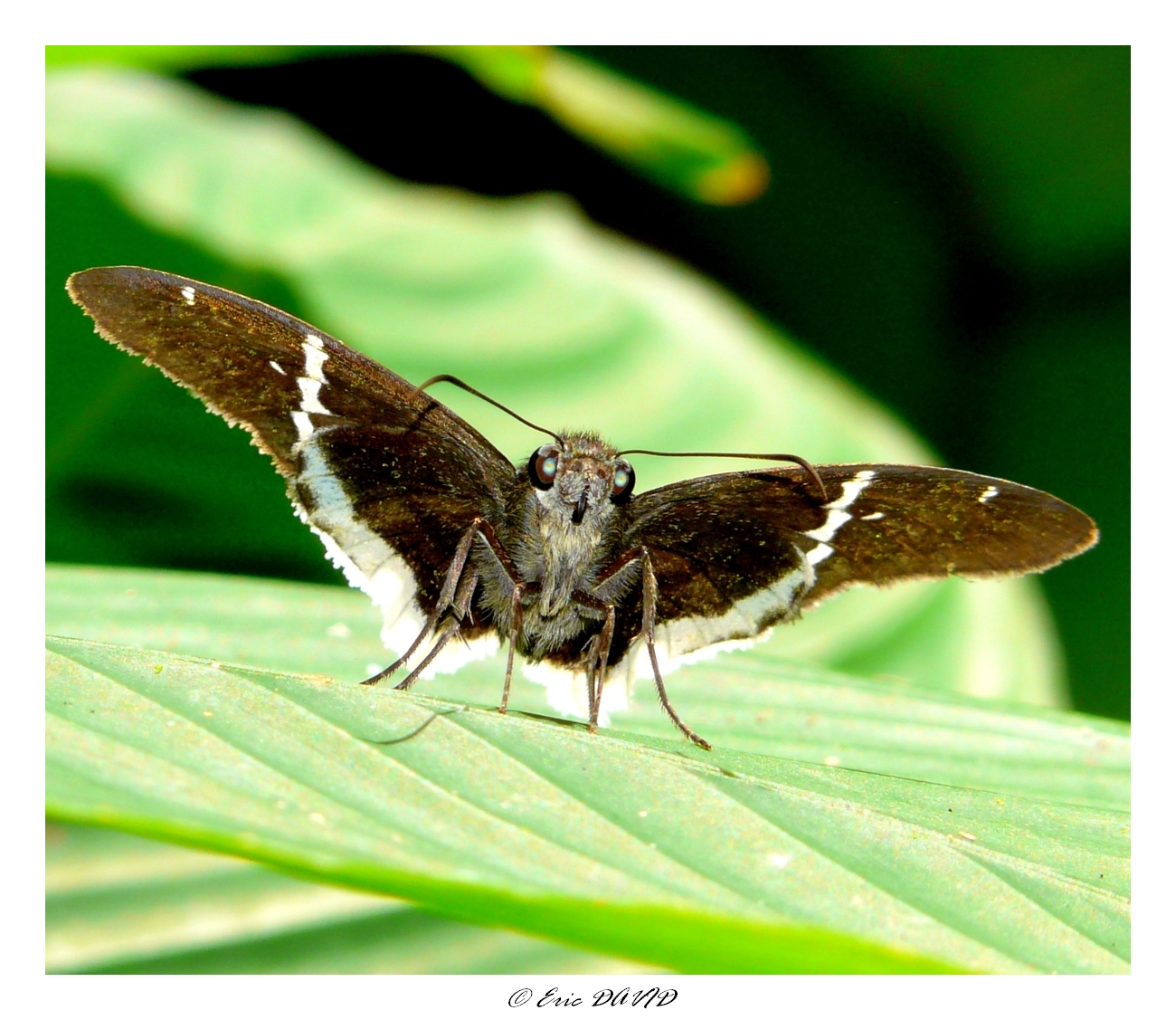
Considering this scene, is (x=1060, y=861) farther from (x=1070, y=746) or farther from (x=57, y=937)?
(x=57, y=937)

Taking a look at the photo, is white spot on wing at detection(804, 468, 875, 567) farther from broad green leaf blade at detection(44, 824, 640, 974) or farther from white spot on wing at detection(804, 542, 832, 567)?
broad green leaf blade at detection(44, 824, 640, 974)

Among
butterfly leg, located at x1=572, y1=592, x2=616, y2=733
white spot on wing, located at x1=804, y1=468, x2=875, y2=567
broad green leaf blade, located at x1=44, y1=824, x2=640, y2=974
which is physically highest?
white spot on wing, located at x1=804, y1=468, x2=875, y2=567

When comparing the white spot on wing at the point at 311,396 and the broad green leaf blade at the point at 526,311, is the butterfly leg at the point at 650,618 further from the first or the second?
the broad green leaf blade at the point at 526,311

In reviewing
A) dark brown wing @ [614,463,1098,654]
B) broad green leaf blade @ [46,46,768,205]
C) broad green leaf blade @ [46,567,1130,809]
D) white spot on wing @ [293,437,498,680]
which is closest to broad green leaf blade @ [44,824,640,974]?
broad green leaf blade @ [46,567,1130,809]

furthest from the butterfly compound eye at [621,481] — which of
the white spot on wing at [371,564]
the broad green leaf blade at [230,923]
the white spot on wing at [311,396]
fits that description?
the broad green leaf blade at [230,923]

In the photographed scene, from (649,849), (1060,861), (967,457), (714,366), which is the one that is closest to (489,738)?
(649,849)

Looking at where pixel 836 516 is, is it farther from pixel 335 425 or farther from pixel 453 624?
pixel 335 425

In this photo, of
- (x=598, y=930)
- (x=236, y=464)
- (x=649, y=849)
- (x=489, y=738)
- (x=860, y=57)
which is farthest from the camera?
(x=860, y=57)
